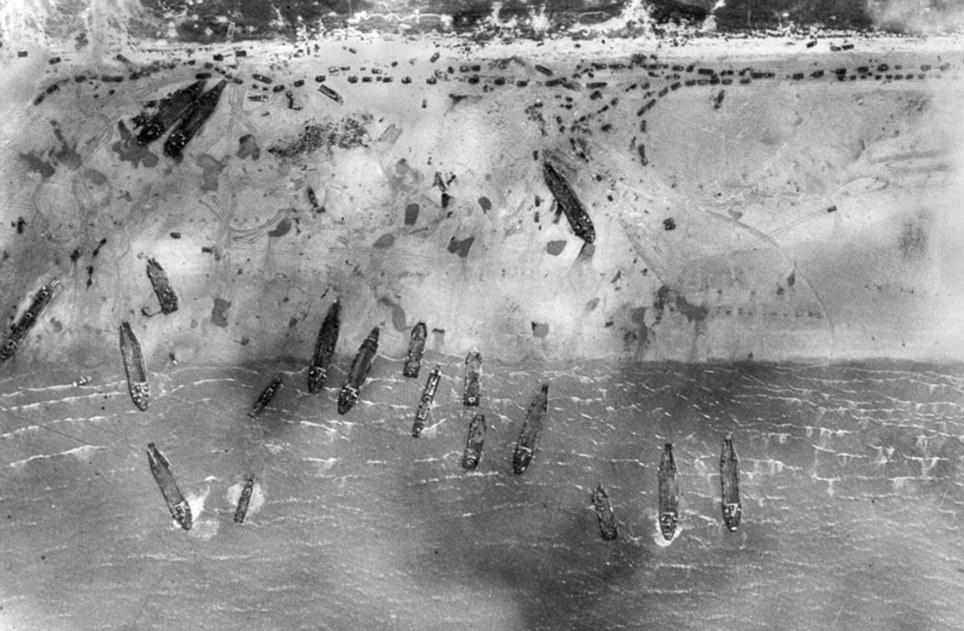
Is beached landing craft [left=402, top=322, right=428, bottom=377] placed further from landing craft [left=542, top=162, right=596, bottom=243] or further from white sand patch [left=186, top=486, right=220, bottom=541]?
white sand patch [left=186, top=486, right=220, bottom=541]

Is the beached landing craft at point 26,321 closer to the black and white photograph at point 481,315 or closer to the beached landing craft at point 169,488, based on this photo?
the black and white photograph at point 481,315

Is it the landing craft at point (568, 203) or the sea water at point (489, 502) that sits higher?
the landing craft at point (568, 203)

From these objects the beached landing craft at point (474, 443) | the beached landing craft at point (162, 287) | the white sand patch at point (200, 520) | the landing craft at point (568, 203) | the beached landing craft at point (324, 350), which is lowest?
the white sand patch at point (200, 520)

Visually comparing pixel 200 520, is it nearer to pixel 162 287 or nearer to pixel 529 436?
pixel 162 287

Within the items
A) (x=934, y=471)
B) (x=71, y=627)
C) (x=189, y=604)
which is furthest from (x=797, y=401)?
(x=71, y=627)

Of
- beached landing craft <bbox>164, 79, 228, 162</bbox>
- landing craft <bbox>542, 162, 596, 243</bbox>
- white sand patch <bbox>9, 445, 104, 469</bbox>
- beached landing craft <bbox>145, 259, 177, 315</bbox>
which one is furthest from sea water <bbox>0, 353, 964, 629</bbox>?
beached landing craft <bbox>164, 79, 228, 162</bbox>

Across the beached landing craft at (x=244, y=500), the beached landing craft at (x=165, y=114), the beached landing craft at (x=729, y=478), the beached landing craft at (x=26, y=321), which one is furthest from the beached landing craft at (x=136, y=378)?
the beached landing craft at (x=729, y=478)

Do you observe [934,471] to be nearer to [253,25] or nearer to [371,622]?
[371,622]
